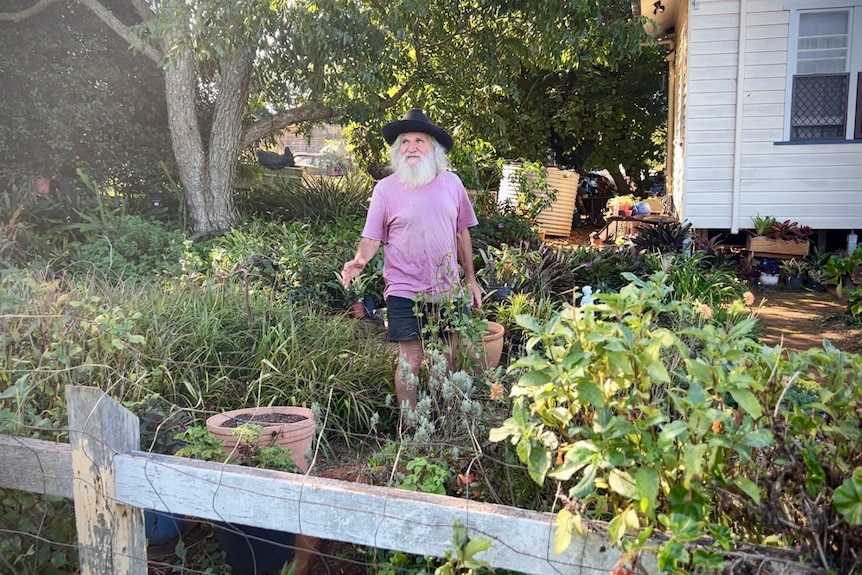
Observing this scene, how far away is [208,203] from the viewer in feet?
29.9

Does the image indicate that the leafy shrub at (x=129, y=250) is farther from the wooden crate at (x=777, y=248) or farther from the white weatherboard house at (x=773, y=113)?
the wooden crate at (x=777, y=248)

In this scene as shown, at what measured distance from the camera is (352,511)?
79.6 inches

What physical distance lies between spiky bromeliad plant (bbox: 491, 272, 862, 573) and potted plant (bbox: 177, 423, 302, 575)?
1.26 metres

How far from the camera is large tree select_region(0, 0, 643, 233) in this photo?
6777 millimetres

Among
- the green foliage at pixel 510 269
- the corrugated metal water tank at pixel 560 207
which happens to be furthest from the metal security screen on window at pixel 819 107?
the green foliage at pixel 510 269

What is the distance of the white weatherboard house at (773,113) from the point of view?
9227mm

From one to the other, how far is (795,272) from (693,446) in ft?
27.9

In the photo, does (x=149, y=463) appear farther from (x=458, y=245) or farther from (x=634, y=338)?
(x=458, y=245)

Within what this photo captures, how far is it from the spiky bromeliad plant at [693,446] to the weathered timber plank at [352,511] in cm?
12

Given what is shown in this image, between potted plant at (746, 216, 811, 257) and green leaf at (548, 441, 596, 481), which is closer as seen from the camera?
green leaf at (548, 441, 596, 481)

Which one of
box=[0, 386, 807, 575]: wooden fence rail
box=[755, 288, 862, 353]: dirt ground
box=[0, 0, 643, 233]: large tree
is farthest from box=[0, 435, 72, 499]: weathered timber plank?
box=[0, 0, 643, 233]: large tree

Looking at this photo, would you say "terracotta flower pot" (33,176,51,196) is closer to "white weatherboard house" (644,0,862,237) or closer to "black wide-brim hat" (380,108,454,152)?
"black wide-brim hat" (380,108,454,152)

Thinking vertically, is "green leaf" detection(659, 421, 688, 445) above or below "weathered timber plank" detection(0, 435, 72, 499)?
above

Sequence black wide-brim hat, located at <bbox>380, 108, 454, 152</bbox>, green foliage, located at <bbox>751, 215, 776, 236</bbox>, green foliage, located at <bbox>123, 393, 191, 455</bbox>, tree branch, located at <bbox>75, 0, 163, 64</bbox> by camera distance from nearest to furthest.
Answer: green foliage, located at <bbox>123, 393, 191, 455</bbox> < black wide-brim hat, located at <bbox>380, 108, 454, 152</bbox> < tree branch, located at <bbox>75, 0, 163, 64</bbox> < green foliage, located at <bbox>751, 215, 776, 236</bbox>
